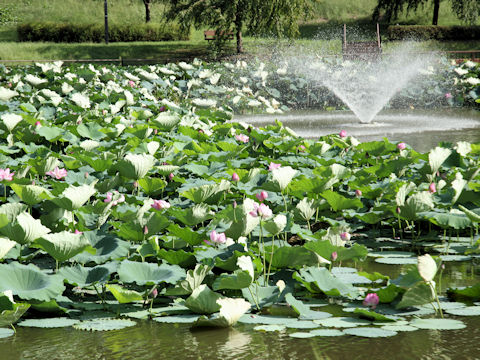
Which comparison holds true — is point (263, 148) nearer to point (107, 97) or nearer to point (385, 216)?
point (385, 216)

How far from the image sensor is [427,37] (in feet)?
90.0

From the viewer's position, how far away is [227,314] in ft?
7.86

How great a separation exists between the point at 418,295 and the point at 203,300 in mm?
785

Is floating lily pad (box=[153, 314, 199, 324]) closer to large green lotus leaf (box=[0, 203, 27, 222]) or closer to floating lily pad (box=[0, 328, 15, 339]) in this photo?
floating lily pad (box=[0, 328, 15, 339])

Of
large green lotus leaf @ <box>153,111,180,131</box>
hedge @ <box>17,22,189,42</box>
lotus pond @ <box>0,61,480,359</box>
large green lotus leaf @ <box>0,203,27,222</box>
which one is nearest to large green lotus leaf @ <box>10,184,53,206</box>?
lotus pond @ <box>0,61,480,359</box>

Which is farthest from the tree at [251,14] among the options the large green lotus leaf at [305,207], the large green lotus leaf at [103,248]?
the large green lotus leaf at [103,248]

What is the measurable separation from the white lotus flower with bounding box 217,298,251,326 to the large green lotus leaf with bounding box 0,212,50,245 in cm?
90

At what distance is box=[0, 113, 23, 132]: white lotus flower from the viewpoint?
19.0 ft

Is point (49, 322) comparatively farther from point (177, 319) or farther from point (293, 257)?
point (293, 257)

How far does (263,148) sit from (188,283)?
3.27 meters

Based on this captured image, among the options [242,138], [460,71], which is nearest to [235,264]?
[242,138]

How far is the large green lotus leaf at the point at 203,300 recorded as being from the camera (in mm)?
2508

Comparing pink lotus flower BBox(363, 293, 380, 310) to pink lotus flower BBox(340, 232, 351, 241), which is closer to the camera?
pink lotus flower BBox(363, 293, 380, 310)

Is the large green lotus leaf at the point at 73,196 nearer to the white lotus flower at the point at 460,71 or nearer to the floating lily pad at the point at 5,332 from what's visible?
the floating lily pad at the point at 5,332
